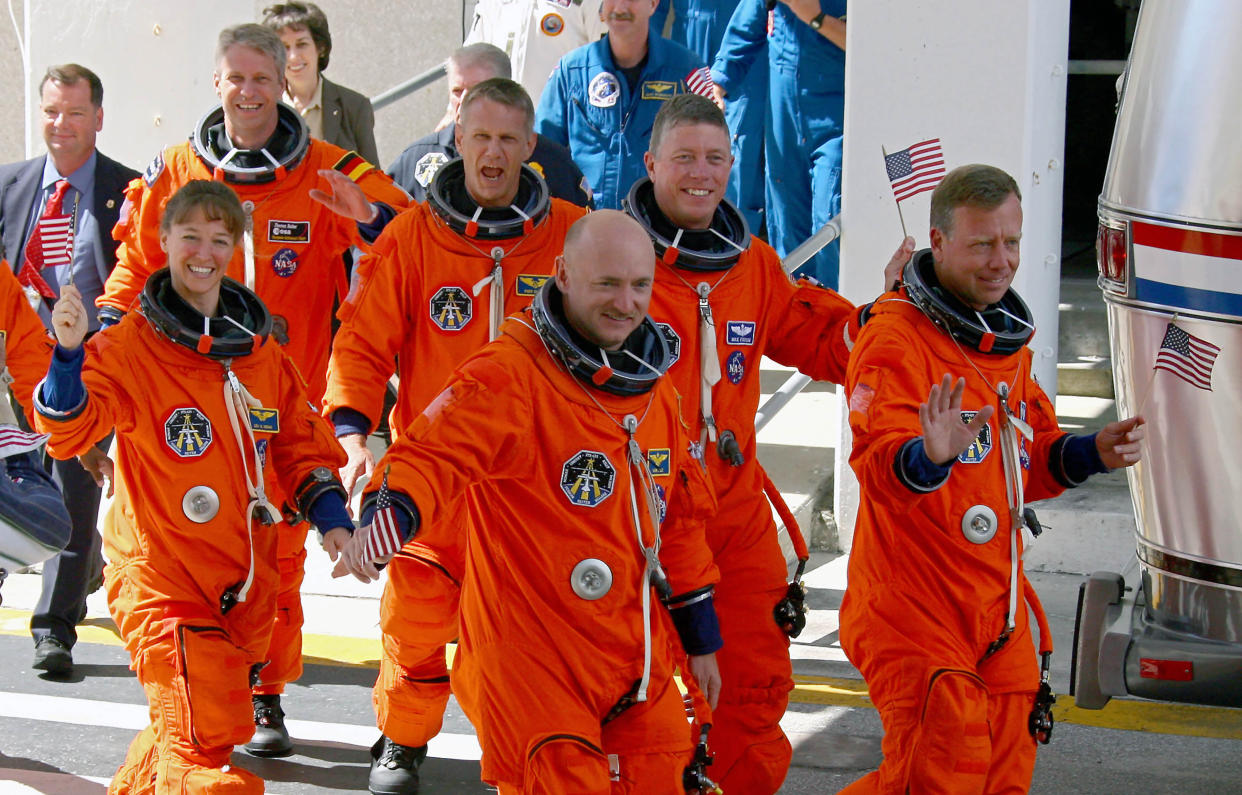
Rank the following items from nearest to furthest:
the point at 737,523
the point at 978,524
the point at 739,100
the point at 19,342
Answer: the point at 978,524 → the point at 737,523 → the point at 19,342 → the point at 739,100

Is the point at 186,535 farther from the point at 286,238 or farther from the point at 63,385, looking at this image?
the point at 286,238

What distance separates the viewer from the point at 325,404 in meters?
5.37

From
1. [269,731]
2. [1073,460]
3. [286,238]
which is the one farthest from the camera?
[286,238]

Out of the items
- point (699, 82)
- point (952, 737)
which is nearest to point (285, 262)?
point (699, 82)

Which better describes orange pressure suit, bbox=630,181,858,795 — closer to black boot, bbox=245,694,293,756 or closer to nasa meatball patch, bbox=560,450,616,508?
nasa meatball patch, bbox=560,450,616,508

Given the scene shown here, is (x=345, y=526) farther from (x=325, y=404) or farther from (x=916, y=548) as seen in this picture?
(x=916, y=548)

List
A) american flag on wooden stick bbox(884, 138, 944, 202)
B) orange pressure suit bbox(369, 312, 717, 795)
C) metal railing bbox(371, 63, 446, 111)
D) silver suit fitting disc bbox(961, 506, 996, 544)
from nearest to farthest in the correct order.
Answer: orange pressure suit bbox(369, 312, 717, 795) < silver suit fitting disc bbox(961, 506, 996, 544) < american flag on wooden stick bbox(884, 138, 944, 202) < metal railing bbox(371, 63, 446, 111)

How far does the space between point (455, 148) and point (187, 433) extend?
2183mm

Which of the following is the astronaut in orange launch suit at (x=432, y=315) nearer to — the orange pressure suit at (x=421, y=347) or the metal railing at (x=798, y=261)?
the orange pressure suit at (x=421, y=347)

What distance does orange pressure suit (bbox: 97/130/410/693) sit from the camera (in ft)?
20.4

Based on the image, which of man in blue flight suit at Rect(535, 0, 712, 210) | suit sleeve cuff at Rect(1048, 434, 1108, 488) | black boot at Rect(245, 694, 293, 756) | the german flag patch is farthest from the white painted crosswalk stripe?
man in blue flight suit at Rect(535, 0, 712, 210)

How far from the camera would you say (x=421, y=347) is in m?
5.48

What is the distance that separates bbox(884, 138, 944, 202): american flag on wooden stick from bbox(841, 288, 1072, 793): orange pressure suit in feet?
8.09

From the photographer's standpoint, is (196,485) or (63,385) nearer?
(63,385)
